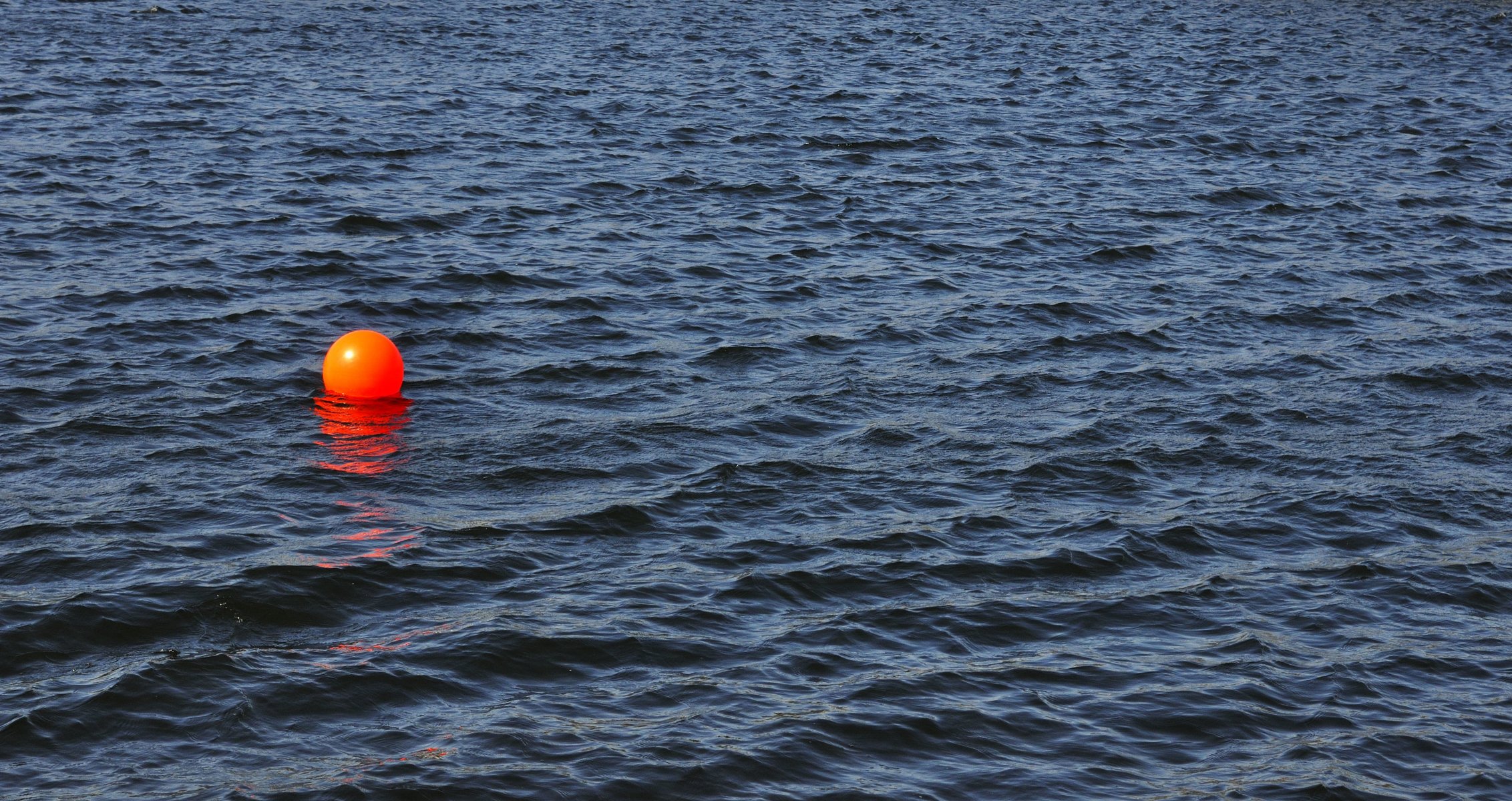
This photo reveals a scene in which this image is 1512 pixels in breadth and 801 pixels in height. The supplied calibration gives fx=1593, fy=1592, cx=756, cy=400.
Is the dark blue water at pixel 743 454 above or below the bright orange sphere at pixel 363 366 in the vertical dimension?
below

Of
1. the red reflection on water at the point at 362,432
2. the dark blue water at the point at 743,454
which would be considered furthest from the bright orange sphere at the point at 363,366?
the dark blue water at the point at 743,454

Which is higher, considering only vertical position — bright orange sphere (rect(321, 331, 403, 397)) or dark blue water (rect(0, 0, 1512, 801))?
bright orange sphere (rect(321, 331, 403, 397))

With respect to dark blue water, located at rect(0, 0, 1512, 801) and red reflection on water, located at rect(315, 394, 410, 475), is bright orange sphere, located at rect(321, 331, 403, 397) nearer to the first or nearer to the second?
red reflection on water, located at rect(315, 394, 410, 475)

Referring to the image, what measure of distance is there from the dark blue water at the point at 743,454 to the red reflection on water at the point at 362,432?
75 millimetres

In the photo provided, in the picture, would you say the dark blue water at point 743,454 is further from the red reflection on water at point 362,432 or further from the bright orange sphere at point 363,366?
the bright orange sphere at point 363,366

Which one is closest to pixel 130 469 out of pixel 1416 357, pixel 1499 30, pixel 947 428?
pixel 947 428

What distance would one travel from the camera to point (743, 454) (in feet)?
50.8

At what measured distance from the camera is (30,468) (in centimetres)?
1428

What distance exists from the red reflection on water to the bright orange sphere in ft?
0.45

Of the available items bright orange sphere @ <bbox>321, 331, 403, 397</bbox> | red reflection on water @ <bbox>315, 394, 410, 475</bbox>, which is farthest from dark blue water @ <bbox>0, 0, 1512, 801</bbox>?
bright orange sphere @ <bbox>321, 331, 403, 397</bbox>

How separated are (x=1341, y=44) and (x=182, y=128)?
3137 cm

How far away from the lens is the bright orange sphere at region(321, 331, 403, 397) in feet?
51.9

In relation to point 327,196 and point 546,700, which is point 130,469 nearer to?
point 546,700

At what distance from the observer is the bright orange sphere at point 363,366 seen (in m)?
15.8
